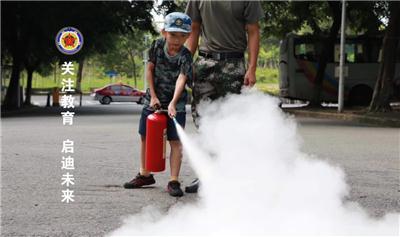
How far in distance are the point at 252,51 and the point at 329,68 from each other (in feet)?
78.1

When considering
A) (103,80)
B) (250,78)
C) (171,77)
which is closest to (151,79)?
(171,77)

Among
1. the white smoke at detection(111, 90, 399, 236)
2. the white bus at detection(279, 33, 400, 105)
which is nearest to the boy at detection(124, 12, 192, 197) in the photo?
the white smoke at detection(111, 90, 399, 236)

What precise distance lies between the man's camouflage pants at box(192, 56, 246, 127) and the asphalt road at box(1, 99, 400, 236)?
0.87m

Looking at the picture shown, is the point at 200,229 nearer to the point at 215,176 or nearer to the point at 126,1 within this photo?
the point at 215,176

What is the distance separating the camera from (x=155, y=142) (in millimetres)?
4863

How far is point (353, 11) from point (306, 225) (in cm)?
2609

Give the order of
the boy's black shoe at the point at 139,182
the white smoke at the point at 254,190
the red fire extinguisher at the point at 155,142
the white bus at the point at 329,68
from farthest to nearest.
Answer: the white bus at the point at 329,68 < the boy's black shoe at the point at 139,182 < the red fire extinguisher at the point at 155,142 < the white smoke at the point at 254,190

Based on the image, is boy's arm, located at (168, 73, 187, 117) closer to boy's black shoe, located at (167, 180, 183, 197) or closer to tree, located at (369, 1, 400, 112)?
boy's black shoe, located at (167, 180, 183, 197)

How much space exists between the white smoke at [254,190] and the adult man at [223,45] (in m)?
0.22

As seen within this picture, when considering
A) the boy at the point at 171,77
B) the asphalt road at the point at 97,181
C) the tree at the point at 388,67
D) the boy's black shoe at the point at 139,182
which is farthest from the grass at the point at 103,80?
the boy at the point at 171,77

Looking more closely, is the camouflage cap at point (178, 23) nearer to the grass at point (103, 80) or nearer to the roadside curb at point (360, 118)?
the roadside curb at point (360, 118)

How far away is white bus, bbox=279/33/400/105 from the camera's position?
27.9 metres

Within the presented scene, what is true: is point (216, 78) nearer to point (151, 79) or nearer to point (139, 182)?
point (151, 79)

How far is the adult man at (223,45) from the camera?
524cm
